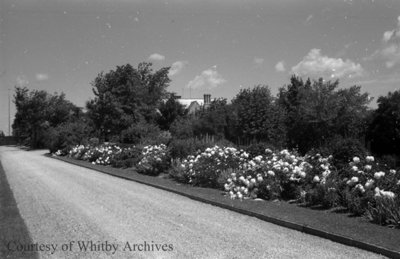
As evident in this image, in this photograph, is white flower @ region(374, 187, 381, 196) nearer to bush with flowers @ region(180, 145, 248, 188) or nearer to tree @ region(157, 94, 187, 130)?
bush with flowers @ region(180, 145, 248, 188)

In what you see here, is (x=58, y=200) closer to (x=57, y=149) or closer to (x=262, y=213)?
(x=262, y=213)

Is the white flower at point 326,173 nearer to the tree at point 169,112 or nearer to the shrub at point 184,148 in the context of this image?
the shrub at point 184,148

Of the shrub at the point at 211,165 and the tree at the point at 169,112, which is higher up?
the tree at the point at 169,112

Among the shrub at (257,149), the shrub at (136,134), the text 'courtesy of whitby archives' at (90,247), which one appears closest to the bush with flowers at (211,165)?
the shrub at (257,149)

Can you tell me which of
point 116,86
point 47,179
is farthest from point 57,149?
point 47,179

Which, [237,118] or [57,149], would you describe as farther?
[57,149]

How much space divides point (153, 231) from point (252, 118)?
1815 cm

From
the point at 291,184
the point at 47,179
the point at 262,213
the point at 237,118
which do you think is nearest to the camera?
the point at 262,213

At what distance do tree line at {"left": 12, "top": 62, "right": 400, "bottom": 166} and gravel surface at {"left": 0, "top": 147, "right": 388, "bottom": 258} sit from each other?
4724 mm

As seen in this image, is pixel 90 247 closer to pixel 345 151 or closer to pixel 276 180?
pixel 276 180

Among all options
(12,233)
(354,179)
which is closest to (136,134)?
(12,233)

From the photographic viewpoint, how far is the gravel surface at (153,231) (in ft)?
20.6

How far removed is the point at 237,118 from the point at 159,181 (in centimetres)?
1270

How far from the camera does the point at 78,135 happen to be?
1516 inches
